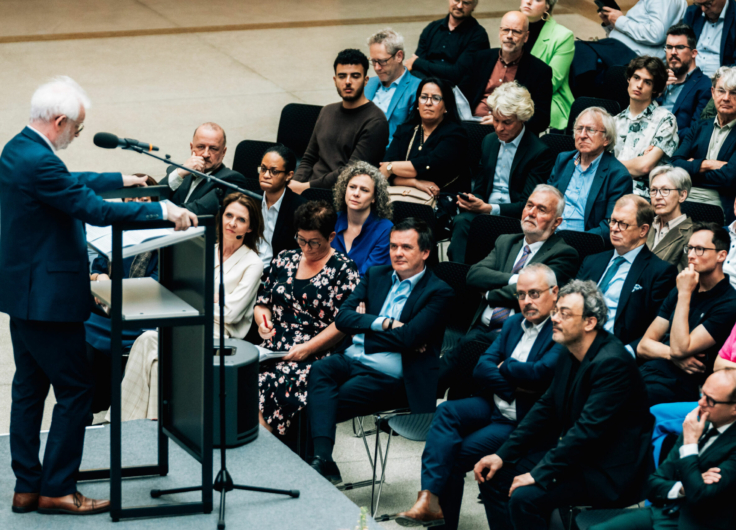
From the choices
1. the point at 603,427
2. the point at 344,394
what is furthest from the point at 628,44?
the point at 603,427

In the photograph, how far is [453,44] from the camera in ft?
22.5

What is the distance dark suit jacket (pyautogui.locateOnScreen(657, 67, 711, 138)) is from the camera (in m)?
5.99

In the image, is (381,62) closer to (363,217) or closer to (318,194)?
(318,194)

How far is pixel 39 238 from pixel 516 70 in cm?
395

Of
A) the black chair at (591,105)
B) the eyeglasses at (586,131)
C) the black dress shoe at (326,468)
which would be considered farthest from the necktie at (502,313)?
the black chair at (591,105)

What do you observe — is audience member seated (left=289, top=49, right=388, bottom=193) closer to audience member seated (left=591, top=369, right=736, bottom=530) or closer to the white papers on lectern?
the white papers on lectern

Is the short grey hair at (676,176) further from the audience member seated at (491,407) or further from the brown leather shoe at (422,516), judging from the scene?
the brown leather shoe at (422,516)

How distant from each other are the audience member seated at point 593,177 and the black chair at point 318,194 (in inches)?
51.1

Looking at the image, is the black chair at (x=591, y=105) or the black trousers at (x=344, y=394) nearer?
the black trousers at (x=344, y=394)

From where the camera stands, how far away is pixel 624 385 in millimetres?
3768

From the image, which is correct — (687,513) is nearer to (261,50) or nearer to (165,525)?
(165,525)

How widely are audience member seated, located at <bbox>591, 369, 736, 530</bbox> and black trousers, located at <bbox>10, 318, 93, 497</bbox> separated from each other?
1865 millimetres

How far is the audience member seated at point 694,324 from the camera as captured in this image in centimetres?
420

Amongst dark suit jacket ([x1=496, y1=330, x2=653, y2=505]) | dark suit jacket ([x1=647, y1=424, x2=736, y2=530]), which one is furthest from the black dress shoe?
dark suit jacket ([x1=647, y1=424, x2=736, y2=530])
